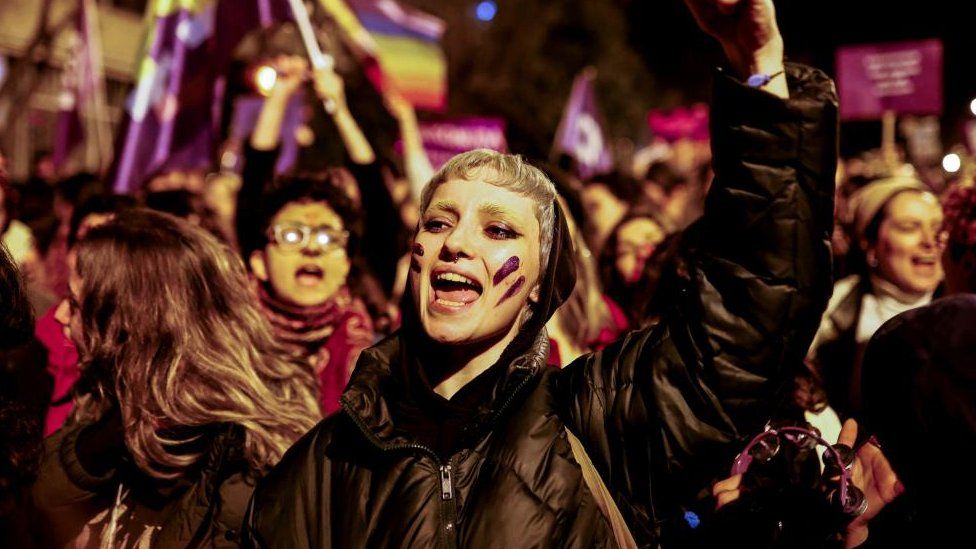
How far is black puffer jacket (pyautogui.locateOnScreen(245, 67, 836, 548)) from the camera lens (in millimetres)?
1938

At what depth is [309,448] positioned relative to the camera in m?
2.39

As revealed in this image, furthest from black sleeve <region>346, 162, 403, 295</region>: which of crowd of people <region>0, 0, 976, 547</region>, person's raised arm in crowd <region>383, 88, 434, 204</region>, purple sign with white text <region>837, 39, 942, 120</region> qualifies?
purple sign with white text <region>837, 39, 942, 120</region>

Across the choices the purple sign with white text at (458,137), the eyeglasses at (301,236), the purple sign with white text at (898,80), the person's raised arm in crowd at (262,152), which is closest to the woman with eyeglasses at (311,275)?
the eyeglasses at (301,236)

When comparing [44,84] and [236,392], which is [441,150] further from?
[44,84]

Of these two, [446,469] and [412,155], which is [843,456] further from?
[412,155]

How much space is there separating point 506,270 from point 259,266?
2.15 m

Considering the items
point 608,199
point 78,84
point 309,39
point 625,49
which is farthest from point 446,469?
point 625,49

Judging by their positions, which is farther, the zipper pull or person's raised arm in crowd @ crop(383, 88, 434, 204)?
person's raised arm in crowd @ crop(383, 88, 434, 204)

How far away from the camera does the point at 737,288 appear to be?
1.99 m

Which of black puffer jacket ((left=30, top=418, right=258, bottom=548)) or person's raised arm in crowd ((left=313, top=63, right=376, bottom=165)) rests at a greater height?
person's raised arm in crowd ((left=313, top=63, right=376, bottom=165))

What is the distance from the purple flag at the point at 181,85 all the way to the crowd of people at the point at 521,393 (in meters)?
3.31

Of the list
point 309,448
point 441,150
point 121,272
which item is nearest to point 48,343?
point 121,272

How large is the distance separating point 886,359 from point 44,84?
20087 millimetres

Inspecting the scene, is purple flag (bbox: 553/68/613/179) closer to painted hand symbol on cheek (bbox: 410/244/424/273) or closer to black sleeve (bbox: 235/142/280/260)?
black sleeve (bbox: 235/142/280/260)
